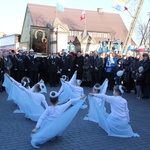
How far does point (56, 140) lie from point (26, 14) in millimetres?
63199

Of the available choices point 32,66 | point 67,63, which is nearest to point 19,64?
point 32,66

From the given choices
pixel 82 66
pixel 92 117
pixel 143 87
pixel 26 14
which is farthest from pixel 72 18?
pixel 92 117

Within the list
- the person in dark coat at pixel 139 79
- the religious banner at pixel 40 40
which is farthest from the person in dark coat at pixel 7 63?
the religious banner at pixel 40 40

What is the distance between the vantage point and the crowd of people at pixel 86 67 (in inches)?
496

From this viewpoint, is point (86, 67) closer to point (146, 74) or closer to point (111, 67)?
point (111, 67)

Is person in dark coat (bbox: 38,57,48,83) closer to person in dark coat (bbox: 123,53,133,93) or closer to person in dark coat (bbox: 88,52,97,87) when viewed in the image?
person in dark coat (bbox: 88,52,97,87)

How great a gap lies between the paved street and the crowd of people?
3.97 metres

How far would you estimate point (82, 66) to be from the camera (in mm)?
16609

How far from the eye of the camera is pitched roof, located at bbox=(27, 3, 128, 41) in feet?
210

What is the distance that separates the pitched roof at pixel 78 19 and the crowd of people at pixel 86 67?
46.2 metres

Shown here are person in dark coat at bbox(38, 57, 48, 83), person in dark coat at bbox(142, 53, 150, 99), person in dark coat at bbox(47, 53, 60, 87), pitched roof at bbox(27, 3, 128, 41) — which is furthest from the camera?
pitched roof at bbox(27, 3, 128, 41)

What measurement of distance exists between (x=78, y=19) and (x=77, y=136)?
64.7 metres

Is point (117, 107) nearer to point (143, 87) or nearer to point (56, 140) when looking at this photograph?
point (56, 140)

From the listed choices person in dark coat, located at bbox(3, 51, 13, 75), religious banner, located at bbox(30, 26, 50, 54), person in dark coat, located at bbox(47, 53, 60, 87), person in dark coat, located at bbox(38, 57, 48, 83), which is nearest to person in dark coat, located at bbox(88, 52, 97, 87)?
person in dark coat, located at bbox(47, 53, 60, 87)
